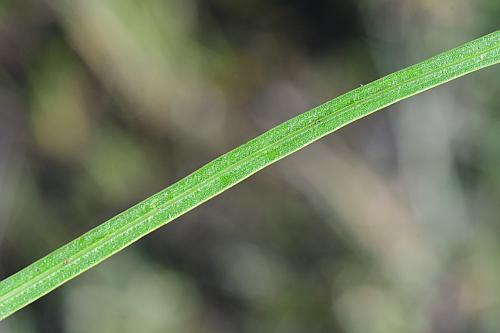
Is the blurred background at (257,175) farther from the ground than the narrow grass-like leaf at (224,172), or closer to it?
farther from the ground

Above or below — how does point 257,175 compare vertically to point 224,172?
above

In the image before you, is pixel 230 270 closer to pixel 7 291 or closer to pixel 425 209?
pixel 425 209

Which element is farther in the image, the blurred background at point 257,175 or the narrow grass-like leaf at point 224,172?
the blurred background at point 257,175

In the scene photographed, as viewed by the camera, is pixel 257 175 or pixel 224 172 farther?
pixel 257 175

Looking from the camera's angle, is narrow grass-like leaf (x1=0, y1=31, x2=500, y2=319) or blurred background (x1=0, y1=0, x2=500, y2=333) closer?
narrow grass-like leaf (x1=0, y1=31, x2=500, y2=319)

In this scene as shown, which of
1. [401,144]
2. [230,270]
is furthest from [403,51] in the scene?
[230,270]

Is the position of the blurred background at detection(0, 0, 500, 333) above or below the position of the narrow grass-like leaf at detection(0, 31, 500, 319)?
above
